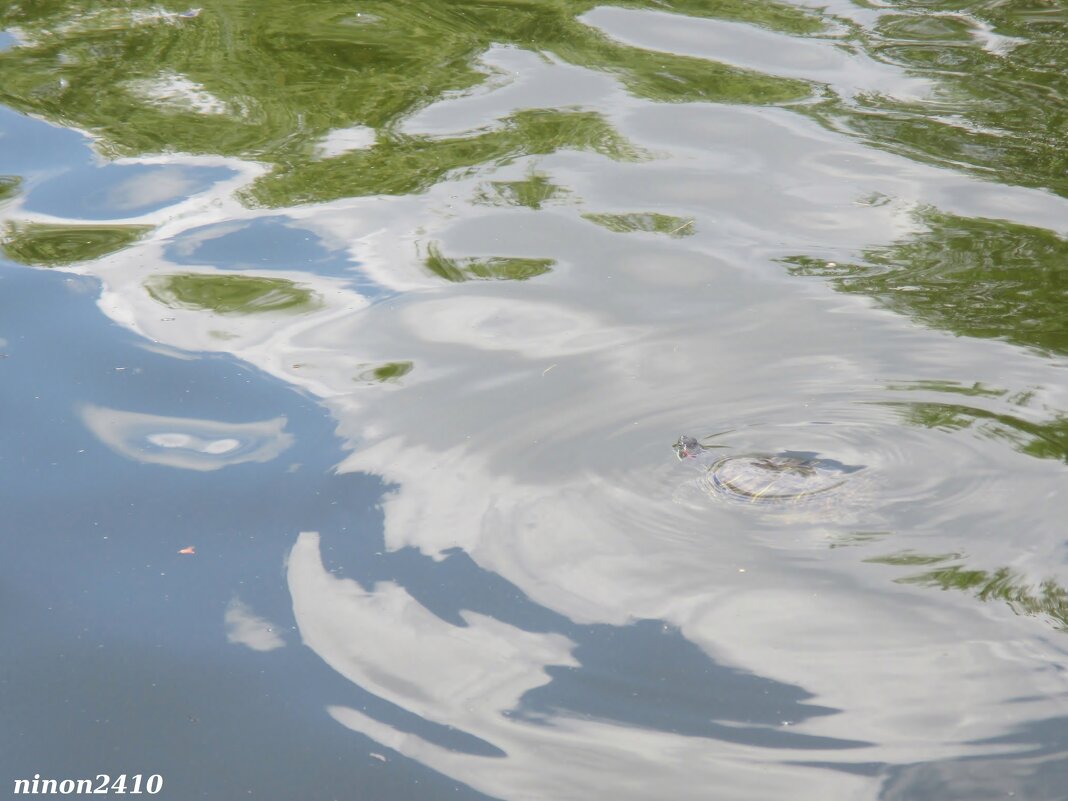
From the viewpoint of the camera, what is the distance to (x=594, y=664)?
2.74 m

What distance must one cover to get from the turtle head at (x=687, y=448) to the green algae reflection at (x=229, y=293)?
1.65 metres

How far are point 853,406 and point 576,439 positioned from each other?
0.91 m

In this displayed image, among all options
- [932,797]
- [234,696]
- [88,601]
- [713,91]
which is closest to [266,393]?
[88,601]

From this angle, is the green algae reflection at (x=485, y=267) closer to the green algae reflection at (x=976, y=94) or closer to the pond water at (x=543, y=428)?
the pond water at (x=543, y=428)

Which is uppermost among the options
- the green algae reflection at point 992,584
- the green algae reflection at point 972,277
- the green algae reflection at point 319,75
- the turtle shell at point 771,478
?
the green algae reflection at point 319,75

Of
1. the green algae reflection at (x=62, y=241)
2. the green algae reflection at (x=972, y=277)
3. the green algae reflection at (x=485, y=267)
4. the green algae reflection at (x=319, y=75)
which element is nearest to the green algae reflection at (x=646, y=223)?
the green algae reflection at (x=485, y=267)

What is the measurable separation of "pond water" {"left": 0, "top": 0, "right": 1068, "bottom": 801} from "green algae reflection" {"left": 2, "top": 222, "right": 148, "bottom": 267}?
0.03m

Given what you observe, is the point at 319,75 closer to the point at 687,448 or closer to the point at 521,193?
the point at 521,193

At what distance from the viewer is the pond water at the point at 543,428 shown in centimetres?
261

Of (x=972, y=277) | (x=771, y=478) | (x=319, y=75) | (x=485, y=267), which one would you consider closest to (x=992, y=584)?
(x=771, y=478)

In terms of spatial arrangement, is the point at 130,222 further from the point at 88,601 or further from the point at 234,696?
the point at 234,696

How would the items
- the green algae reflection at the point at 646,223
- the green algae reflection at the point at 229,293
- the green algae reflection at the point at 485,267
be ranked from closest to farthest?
the green algae reflection at the point at 229,293
the green algae reflection at the point at 485,267
the green algae reflection at the point at 646,223

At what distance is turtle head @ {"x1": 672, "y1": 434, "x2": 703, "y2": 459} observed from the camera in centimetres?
339

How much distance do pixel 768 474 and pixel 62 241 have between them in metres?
3.26
